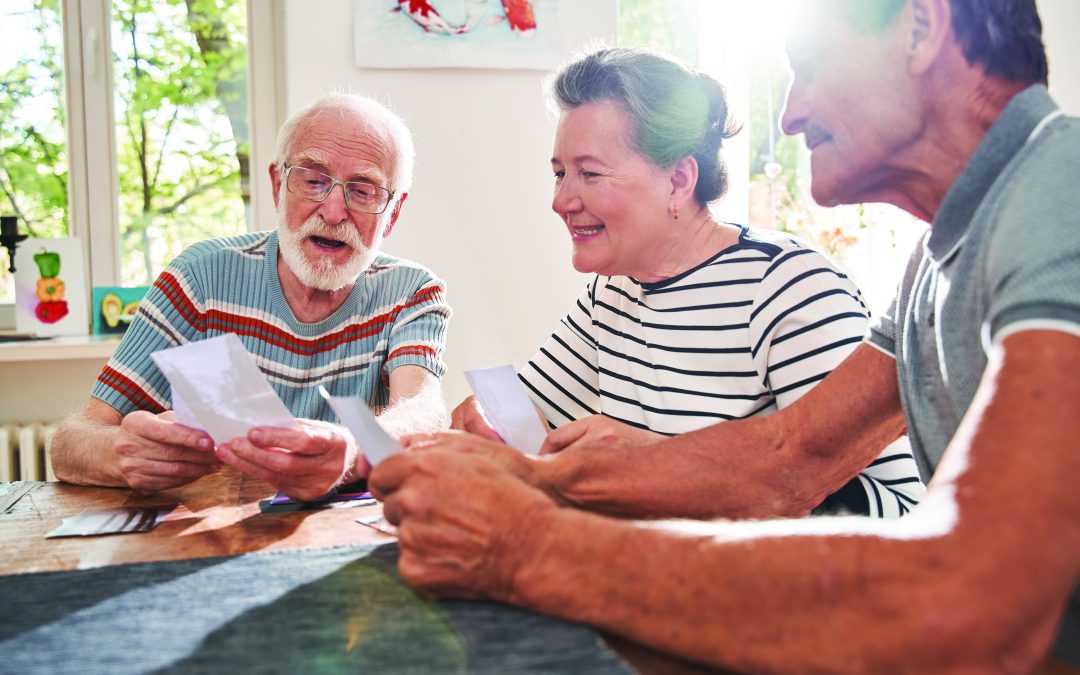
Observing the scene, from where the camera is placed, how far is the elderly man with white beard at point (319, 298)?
6.17 feet

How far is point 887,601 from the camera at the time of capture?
0.63 metres

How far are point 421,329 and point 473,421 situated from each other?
440 millimetres

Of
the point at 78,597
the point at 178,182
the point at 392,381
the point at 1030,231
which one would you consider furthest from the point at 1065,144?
the point at 178,182

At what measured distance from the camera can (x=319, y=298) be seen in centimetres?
210

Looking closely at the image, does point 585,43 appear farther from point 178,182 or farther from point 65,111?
point 65,111

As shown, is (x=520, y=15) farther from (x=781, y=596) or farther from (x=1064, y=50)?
(x=781, y=596)

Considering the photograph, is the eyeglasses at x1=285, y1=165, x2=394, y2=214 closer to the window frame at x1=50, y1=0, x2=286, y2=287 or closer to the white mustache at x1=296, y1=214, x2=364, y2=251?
the white mustache at x1=296, y1=214, x2=364, y2=251

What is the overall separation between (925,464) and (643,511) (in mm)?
354

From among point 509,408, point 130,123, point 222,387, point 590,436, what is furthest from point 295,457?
point 130,123

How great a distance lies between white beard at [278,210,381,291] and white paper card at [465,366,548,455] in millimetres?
728

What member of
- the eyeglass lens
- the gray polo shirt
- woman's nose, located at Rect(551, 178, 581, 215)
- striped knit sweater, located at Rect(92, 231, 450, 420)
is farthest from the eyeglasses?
the gray polo shirt

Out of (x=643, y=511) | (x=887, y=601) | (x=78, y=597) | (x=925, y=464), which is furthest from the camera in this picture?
(x=643, y=511)

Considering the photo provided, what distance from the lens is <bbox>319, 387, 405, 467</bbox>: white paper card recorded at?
3.22 ft

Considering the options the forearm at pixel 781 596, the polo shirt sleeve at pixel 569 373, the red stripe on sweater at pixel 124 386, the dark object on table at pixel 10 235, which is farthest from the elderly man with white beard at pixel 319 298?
the dark object on table at pixel 10 235
